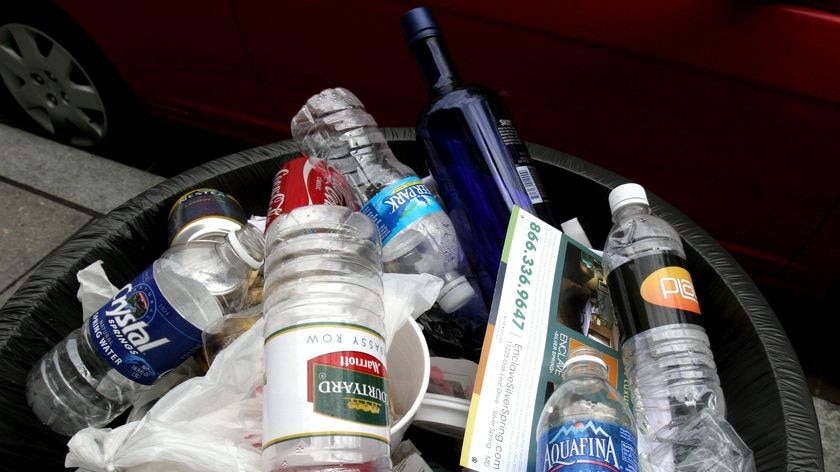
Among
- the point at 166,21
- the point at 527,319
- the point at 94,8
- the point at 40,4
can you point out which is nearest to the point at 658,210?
the point at 527,319

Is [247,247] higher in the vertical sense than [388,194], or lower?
lower

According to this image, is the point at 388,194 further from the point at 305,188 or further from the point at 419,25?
the point at 419,25

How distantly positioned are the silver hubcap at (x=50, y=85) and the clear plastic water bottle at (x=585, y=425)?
2.01 m

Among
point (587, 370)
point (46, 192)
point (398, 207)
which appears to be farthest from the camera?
point (46, 192)

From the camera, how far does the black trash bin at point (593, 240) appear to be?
983mm

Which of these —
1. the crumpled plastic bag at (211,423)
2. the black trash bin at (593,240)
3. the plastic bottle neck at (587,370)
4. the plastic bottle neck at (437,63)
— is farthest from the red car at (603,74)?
the plastic bottle neck at (587,370)

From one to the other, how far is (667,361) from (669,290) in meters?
0.11

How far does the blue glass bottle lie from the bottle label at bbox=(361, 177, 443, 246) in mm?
105

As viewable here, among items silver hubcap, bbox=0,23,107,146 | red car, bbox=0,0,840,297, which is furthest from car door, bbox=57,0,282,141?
silver hubcap, bbox=0,23,107,146

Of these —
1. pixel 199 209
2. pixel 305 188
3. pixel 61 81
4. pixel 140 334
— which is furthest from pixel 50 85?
pixel 140 334

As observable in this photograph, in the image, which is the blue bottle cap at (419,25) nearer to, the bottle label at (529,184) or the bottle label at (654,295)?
the bottle label at (529,184)

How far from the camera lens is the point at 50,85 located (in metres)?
2.32

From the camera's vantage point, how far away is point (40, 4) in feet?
6.84

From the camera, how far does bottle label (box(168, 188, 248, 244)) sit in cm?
116
